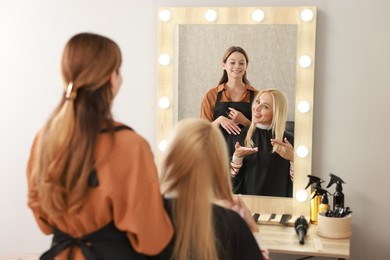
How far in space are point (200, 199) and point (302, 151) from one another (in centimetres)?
107

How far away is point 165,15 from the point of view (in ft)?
7.90

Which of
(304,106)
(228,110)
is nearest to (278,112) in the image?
(304,106)

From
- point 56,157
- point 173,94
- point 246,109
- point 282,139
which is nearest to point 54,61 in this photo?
point 173,94

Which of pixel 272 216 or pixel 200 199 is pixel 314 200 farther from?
pixel 200 199

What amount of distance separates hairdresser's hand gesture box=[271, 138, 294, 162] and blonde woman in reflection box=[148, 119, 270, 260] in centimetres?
97

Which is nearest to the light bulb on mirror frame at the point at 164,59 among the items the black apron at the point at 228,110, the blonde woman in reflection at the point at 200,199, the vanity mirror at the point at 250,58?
the vanity mirror at the point at 250,58

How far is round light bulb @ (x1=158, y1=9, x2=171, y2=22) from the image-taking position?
240 cm

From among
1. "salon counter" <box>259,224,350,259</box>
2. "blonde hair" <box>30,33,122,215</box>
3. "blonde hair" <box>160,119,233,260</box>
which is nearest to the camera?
"blonde hair" <box>30,33,122,215</box>

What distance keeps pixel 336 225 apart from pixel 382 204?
1.08 ft

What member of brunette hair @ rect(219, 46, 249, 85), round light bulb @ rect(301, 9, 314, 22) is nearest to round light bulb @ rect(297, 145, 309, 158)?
brunette hair @ rect(219, 46, 249, 85)

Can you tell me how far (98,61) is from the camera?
1288 mm

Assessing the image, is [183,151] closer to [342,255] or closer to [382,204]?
[342,255]

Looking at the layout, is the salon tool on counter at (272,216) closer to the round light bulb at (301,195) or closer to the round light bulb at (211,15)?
the round light bulb at (301,195)

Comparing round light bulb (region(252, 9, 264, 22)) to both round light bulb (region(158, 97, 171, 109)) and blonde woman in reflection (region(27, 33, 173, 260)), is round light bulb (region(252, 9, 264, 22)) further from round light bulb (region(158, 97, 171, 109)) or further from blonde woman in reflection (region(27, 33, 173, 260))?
blonde woman in reflection (region(27, 33, 173, 260))
